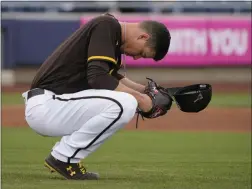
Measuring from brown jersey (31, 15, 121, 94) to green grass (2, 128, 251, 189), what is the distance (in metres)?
0.79

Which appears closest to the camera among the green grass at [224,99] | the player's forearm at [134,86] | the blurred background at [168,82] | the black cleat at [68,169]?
the black cleat at [68,169]

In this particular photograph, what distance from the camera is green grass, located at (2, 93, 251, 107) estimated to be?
17.5 metres

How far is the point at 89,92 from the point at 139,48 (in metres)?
0.52

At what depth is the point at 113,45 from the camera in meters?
5.67

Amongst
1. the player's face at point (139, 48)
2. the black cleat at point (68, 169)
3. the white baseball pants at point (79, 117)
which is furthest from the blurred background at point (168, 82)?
the player's face at point (139, 48)

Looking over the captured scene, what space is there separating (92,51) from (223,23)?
17.5 metres

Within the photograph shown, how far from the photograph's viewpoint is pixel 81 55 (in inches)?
229

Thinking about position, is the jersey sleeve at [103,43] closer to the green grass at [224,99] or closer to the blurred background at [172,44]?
the green grass at [224,99]

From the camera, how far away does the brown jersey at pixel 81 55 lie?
221 inches

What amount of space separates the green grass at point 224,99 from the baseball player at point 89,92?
11581 millimetres

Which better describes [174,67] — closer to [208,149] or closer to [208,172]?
[208,149]

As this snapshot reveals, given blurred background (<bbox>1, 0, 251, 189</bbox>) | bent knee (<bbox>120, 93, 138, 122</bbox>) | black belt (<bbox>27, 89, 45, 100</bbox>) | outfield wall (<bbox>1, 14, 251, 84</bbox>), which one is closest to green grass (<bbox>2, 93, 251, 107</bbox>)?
blurred background (<bbox>1, 0, 251, 189</bbox>)

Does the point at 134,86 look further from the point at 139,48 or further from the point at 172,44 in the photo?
the point at 172,44

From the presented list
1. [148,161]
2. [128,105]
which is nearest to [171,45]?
[148,161]
